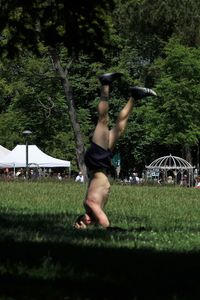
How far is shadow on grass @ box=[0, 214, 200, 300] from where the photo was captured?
6078 mm

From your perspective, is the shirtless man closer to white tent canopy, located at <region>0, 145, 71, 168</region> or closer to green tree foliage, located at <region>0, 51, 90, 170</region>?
white tent canopy, located at <region>0, 145, 71, 168</region>

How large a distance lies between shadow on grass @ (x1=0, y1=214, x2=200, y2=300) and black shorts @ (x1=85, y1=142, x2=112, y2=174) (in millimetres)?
2588

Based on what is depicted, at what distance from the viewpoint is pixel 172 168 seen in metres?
62.4

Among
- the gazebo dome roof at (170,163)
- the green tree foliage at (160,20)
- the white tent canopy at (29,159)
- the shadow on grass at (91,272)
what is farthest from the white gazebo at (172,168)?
the shadow on grass at (91,272)

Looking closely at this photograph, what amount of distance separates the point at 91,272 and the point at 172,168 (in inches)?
2194

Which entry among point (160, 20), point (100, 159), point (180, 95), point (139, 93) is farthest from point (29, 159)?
point (100, 159)

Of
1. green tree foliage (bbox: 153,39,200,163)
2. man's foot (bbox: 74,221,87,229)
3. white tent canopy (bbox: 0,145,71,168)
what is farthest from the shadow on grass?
green tree foliage (bbox: 153,39,200,163)

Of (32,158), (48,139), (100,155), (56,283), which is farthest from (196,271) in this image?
(48,139)

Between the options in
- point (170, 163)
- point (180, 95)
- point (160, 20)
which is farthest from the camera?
point (160, 20)

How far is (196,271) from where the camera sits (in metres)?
7.48

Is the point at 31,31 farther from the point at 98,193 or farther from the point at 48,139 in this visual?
the point at 48,139

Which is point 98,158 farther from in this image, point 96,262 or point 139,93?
point 96,262

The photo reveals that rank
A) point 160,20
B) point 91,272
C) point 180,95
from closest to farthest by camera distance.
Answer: point 91,272
point 180,95
point 160,20

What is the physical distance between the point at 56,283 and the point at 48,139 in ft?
220
